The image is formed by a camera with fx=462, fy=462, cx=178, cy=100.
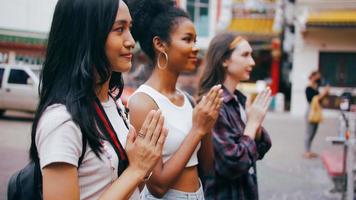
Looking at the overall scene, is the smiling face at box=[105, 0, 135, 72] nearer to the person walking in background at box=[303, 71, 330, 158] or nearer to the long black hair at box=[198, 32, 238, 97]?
the long black hair at box=[198, 32, 238, 97]

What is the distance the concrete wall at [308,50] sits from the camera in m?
17.6

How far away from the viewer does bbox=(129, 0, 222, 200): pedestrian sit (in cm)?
195

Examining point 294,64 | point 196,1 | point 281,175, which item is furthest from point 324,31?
point 281,175

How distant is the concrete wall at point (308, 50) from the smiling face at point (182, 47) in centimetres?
1629

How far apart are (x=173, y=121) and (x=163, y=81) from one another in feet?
0.81

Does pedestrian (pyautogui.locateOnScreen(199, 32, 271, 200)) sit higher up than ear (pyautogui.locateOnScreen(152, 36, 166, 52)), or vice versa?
ear (pyautogui.locateOnScreen(152, 36, 166, 52))

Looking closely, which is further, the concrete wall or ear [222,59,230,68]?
the concrete wall

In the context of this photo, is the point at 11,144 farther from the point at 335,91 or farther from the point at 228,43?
the point at 335,91

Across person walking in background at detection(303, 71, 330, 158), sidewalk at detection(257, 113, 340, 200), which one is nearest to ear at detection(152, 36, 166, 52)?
sidewalk at detection(257, 113, 340, 200)

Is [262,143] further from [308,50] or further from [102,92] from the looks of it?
[308,50]

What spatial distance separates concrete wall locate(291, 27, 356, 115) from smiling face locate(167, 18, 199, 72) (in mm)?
16294

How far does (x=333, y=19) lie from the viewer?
54.3 ft

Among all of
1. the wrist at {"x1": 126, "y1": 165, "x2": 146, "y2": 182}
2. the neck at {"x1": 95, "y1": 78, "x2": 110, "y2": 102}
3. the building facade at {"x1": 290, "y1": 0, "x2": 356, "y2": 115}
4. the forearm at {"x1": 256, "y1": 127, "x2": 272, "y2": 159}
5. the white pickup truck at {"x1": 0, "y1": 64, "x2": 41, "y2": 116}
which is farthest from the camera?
the building facade at {"x1": 290, "y1": 0, "x2": 356, "y2": 115}

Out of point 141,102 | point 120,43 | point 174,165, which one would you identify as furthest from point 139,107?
A: point 120,43
